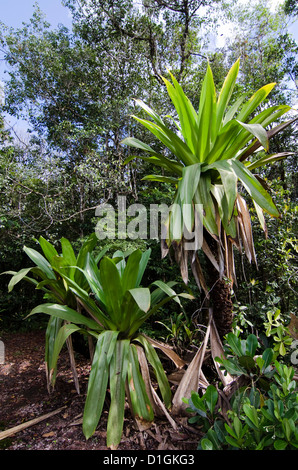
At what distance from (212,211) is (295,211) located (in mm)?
1420

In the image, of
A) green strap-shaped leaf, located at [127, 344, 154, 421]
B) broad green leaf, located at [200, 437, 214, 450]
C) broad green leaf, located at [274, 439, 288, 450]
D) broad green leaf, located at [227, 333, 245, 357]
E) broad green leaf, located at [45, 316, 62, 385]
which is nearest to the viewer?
broad green leaf, located at [274, 439, 288, 450]

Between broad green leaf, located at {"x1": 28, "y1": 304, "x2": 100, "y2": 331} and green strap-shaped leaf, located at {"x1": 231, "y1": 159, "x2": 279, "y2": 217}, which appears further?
broad green leaf, located at {"x1": 28, "y1": 304, "x2": 100, "y2": 331}

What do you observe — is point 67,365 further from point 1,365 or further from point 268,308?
point 268,308

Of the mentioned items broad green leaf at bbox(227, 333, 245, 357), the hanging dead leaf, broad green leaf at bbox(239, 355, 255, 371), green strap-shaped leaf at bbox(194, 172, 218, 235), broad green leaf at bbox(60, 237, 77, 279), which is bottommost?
broad green leaf at bbox(239, 355, 255, 371)

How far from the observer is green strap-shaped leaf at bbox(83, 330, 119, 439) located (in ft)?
3.72

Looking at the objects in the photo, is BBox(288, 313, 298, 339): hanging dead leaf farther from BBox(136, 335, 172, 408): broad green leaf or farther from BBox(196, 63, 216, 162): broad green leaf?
BBox(196, 63, 216, 162): broad green leaf

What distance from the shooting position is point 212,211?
1.40 metres

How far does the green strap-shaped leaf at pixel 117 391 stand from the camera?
1.13 meters

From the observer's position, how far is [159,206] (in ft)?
9.62

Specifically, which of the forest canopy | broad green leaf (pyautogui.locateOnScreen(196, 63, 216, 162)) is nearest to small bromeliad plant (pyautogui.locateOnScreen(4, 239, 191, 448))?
broad green leaf (pyautogui.locateOnScreen(196, 63, 216, 162))

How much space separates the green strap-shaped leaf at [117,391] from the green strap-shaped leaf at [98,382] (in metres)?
0.04

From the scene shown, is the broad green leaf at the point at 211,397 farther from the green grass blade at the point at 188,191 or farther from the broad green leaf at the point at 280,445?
the green grass blade at the point at 188,191

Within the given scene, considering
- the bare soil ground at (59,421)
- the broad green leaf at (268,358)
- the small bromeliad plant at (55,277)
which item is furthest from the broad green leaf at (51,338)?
the broad green leaf at (268,358)

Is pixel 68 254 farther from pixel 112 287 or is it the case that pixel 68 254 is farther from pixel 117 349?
pixel 117 349
